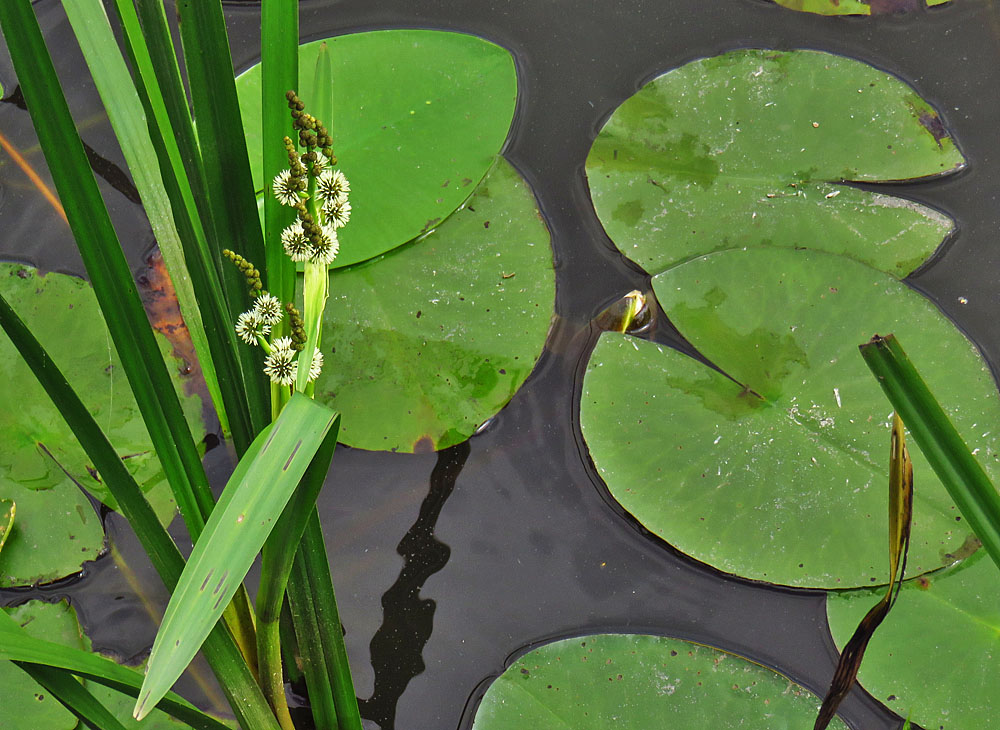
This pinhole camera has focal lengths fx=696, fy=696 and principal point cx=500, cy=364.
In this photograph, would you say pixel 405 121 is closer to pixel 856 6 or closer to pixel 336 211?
pixel 336 211

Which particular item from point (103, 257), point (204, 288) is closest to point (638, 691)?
point (204, 288)

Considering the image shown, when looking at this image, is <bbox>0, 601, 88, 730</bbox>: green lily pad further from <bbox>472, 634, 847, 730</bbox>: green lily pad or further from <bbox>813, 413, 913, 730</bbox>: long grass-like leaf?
<bbox>813, 413, 913, 730</bbox>: long grass-like leaf

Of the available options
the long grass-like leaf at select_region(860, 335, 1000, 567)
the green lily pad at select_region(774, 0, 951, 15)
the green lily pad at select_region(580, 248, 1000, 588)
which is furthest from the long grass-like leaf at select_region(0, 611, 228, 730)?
the green lily pad at select_region(774, 0, 951, 15)

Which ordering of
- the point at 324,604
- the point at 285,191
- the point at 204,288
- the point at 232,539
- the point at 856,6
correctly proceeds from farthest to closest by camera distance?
the point at 856,6
the point at 324,604
the point at 204,288
the point at 285,191
the point at 232,539

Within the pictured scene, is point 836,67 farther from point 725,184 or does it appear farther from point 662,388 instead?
point 662,388

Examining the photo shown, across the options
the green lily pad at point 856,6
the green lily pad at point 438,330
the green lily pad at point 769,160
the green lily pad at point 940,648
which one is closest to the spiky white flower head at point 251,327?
the green lily pad at point 438,330

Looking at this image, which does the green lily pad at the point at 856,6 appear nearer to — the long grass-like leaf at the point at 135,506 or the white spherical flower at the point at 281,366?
the white spherical flower at the point at 281,366
